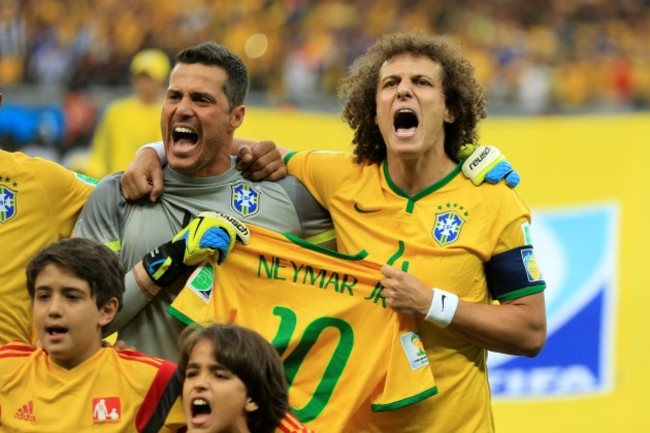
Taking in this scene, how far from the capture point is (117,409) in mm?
4297

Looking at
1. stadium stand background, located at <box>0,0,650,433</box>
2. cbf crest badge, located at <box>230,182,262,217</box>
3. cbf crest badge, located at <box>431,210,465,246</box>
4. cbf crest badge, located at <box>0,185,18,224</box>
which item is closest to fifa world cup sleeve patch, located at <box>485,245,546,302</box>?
cbf crest badge, located at <box>431,210,465,246</box>

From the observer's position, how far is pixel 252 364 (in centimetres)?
408

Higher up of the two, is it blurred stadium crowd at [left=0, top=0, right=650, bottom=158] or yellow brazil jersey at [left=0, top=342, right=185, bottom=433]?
blurred stadium crowd at [left=0, top=0, right=650, bottom=158]

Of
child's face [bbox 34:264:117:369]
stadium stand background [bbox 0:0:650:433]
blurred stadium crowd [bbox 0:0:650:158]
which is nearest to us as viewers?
child's face [bbox 34:264:117:369]

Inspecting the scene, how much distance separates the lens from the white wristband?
465cm

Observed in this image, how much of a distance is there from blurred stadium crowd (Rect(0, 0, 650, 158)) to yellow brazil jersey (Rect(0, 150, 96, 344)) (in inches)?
344

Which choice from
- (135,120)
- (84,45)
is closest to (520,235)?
(135,120)

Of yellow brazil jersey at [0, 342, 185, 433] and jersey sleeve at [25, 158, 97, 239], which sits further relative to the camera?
jersey sleeve at [25, 158, 97, 239]

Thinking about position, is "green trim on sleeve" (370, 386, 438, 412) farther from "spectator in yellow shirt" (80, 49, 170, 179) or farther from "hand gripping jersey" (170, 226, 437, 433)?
"spectator in yellow shirt" (80, 49, 170, 179)

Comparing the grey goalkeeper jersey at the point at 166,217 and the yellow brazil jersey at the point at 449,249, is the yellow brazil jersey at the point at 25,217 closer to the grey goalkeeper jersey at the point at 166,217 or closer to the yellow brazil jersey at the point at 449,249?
the grey goalkeeper jersey at the point at 166,217

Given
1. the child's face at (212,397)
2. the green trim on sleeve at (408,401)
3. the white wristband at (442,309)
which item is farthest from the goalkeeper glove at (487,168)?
the child's face at (212,397)

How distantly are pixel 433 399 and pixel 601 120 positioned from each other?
5585 millimetres

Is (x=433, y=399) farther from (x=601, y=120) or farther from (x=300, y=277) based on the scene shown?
(x=601, y=120)

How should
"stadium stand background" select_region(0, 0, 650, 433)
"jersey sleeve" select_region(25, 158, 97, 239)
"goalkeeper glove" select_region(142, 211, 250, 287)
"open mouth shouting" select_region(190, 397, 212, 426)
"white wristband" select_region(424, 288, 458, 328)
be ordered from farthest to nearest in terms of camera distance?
1. "stadium stand background" select_region(0, 0, 650, 433)
2. "jersey sleeve" select_region(25, 158, 97, 239)
3. "goalkeeper glove" select_region(142, 211, 250, 287)
4. "white wristband" select_region(424, 288, 458, 328)
5. "open mouth shouting" select_region(190, 397, 212, 426)
